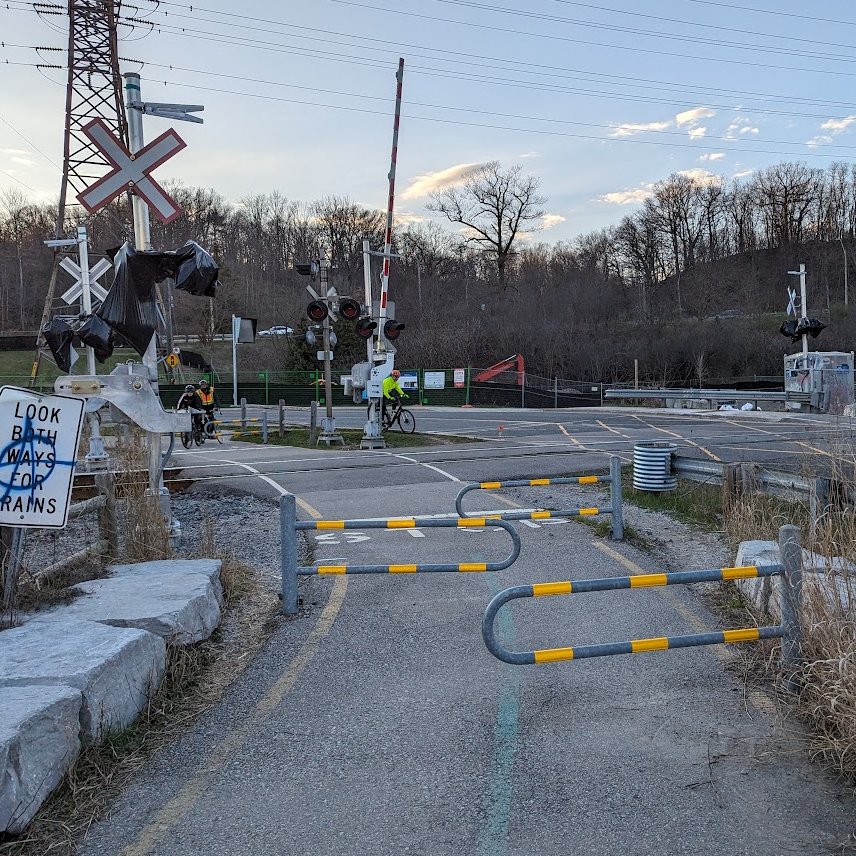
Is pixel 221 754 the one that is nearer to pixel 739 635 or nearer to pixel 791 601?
pixel 739 635

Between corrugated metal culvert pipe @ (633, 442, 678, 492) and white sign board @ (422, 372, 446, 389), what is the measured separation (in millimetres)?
35204

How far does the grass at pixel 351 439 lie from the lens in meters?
21.5

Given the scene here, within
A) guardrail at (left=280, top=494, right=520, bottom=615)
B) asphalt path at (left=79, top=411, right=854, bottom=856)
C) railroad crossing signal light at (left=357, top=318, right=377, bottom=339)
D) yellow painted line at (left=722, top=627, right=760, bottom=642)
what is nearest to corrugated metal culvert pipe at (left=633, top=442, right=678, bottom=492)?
asphalt path at (left=79, top=411, right=854, bottom=856)

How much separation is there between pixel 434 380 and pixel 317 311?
1092 inches

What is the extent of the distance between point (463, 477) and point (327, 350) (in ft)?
25.7

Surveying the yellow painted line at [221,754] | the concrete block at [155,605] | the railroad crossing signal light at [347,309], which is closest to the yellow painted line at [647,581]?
the yellow painted line at [221,754]

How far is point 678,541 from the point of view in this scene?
9039 mm

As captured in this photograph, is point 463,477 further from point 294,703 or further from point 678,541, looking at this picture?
point 294,703

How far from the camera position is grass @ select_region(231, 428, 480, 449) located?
70.7 feet

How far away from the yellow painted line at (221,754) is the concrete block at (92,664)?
56 cm

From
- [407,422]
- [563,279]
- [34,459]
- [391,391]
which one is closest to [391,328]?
[391,391]

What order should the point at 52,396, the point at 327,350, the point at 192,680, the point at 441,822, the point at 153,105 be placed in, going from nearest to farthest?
1. the point at 441,822
2. the point at 192,680
3. the point at 52,396
4. the point at 153,105
5. the point at 327,350

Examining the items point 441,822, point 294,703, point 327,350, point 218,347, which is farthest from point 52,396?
point 218,347

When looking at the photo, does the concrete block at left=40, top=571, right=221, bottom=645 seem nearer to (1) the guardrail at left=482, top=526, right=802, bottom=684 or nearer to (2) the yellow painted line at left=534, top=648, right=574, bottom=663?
(1) the guardrail at left=482, top=526, right=802, bottom=684
